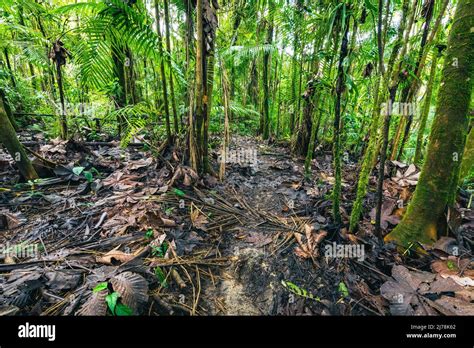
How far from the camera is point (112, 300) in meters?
1.38

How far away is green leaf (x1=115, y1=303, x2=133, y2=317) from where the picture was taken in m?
1.36

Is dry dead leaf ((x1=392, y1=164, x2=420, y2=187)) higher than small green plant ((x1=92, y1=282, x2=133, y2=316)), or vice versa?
dry dead leaf ((x1=392, y1=164, x2=420, y2=187))

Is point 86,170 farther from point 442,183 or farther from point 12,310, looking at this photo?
point 442,183

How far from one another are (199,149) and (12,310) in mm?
2358

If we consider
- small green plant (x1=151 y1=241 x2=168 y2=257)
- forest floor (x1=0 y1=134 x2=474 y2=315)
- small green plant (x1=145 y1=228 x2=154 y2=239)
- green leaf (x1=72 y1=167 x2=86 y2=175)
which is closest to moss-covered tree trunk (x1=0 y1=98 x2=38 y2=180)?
forest floor (x1=0 y1=134 x2=474 y2=315)

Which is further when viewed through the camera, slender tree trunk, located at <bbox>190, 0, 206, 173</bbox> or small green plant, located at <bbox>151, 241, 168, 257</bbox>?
slender tree trunk, located at <bbox>190, 0, 206, 173</bbox>

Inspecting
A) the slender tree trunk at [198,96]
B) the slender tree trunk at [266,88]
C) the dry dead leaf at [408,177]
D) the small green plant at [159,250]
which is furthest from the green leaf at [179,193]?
the slender tree trunk at [266,88]

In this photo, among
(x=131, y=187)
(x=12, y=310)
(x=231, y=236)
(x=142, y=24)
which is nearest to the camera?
(x=12, y=310)

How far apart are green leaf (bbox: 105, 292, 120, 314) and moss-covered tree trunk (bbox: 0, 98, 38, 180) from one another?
2404mm

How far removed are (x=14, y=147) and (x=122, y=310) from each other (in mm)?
2550

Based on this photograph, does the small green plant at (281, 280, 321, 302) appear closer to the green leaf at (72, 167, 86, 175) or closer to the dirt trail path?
the dirt trail path

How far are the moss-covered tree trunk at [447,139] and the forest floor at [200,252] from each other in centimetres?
17
